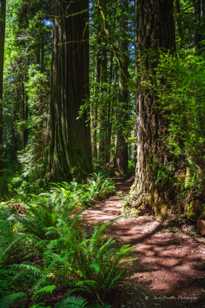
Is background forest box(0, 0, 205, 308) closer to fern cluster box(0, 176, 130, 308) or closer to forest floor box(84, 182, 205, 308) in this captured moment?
fern cluster box(0, 176, 130, 308)

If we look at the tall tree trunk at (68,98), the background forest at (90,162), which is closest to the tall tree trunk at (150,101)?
the background forest at (90,162)

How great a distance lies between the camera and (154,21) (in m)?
5.24

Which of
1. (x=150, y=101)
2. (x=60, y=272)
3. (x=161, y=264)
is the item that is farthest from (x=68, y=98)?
(x=60, y=272)

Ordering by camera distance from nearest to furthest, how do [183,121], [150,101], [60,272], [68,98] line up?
[60,272] → [183,121] → [150,101] → [68,98]

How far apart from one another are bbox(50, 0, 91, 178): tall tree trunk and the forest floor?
2966mm

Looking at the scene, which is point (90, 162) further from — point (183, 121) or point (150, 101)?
point (183, 121)

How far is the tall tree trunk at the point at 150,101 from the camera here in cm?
509

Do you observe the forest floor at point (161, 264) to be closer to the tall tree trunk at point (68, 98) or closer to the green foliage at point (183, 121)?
the green foliage at point (183, 121)

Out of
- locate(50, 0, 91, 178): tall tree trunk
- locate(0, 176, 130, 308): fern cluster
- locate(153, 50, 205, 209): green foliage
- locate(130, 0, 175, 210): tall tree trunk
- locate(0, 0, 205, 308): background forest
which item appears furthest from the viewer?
locate(50, 0, 91, 178): tall tree trunk

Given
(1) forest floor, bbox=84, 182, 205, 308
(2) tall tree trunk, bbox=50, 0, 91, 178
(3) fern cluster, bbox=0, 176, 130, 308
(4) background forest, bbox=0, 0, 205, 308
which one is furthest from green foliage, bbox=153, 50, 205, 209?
(2) tall tree trunk, bbox=50, 0, 91, 178

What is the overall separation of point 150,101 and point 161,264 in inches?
94.0

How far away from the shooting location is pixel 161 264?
152 inches

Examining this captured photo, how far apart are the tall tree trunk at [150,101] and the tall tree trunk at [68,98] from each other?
3185mm

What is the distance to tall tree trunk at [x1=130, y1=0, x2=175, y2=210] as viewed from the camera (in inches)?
200
